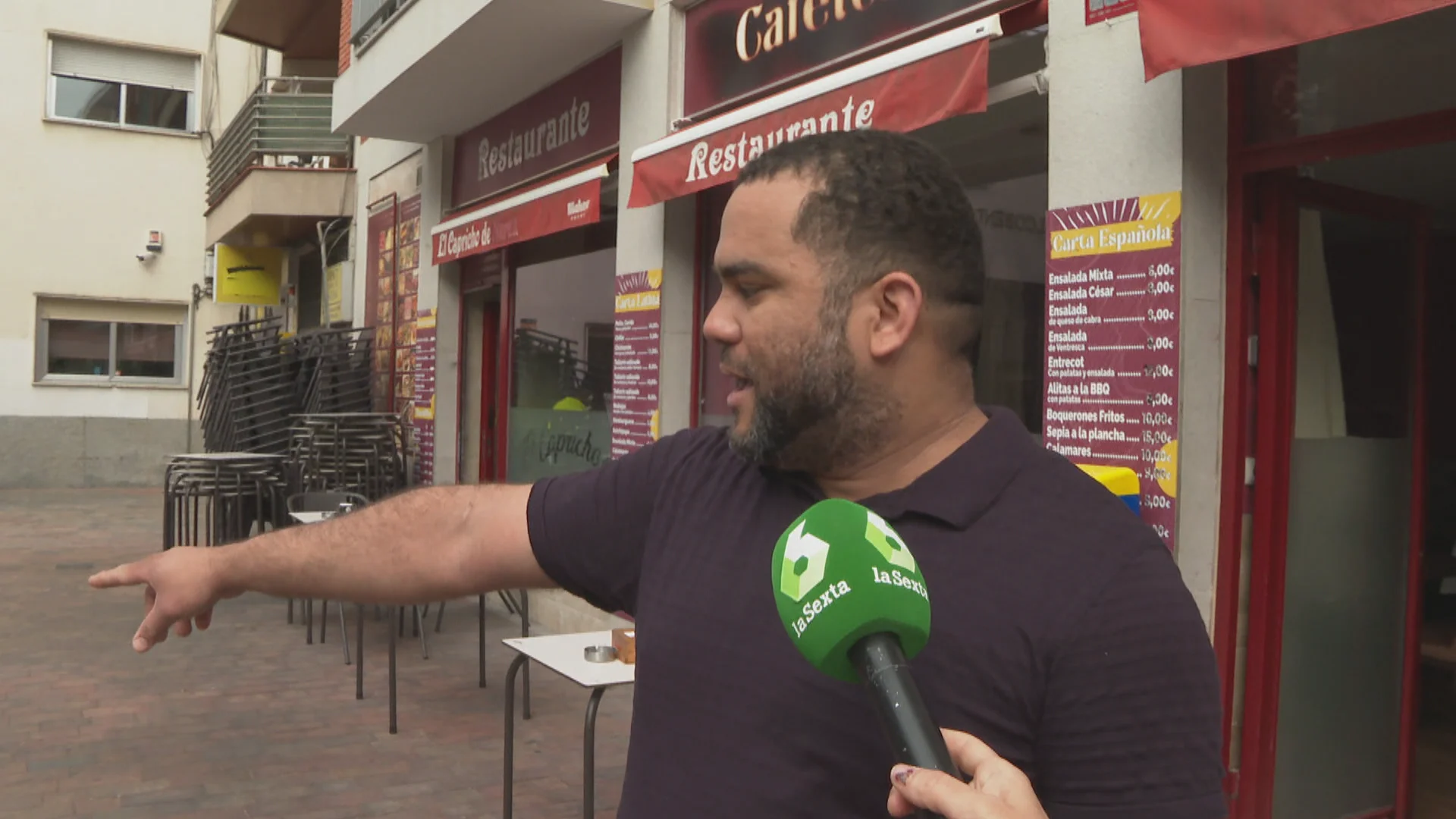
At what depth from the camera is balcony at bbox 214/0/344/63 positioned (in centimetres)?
1466

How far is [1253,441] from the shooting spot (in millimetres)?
4008

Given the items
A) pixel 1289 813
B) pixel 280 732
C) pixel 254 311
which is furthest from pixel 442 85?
pixel 254 311

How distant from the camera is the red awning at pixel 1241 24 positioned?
3.08 metres

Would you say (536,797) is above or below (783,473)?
below

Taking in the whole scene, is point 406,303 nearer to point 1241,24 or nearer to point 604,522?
point 1241,24

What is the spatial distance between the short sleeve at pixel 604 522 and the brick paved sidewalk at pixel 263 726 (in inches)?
129

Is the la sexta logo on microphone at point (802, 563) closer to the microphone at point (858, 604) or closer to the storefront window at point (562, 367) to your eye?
the microphone at point (858, 604)

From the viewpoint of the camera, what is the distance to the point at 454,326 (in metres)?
10.7

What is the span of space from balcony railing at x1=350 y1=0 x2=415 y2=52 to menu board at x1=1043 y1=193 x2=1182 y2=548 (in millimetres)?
6273

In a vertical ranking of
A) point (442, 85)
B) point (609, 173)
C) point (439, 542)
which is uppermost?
point (442, 85)

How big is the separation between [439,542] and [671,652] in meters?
0.61

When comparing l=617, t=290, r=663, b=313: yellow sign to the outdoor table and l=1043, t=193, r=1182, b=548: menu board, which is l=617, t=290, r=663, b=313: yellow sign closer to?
the outdoor table

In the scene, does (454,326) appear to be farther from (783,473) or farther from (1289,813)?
(783,473)

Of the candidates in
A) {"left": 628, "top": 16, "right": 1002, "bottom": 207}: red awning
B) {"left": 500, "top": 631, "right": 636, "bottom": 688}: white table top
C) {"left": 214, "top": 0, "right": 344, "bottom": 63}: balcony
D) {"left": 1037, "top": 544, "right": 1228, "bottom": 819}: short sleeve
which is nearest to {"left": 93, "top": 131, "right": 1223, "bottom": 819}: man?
{"left": 1037, "top": 544, "right": 1228, "bottom": 819}: short sleeve
